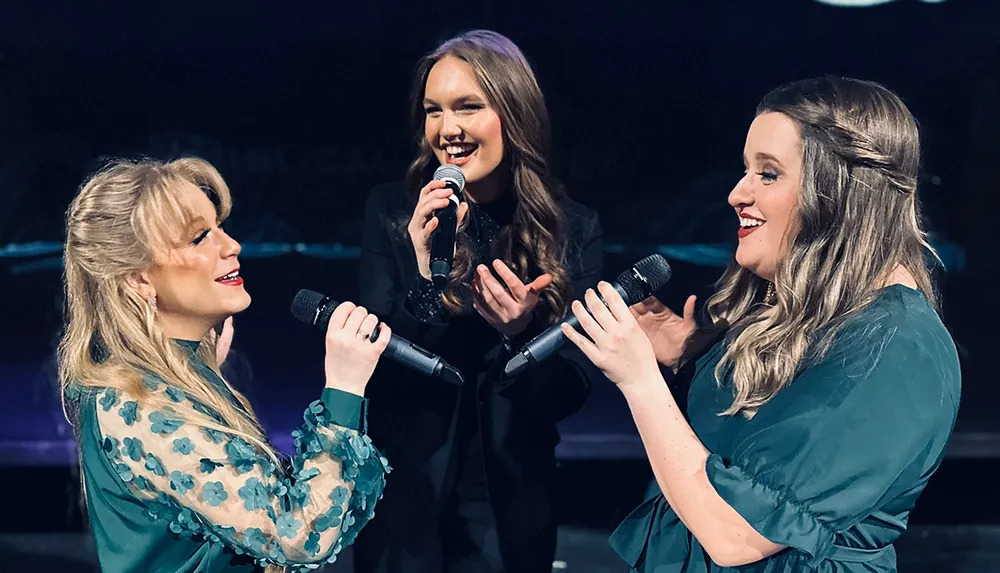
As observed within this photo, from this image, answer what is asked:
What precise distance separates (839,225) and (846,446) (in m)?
0.33

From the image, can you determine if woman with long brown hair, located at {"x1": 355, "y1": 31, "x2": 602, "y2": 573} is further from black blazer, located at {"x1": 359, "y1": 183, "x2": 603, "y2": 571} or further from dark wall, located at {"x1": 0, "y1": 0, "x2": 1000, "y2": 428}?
dark wall, located at {"x1": 0, "y1": 0, "x2": 1000, "y2": 428}

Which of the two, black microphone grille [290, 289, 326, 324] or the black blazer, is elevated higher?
black microphone grille [290, 289, 326, 324]

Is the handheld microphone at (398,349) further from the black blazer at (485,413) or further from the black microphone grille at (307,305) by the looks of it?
the black blazer at (485,413)

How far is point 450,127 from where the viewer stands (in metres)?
2.11

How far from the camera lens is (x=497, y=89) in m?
2.14

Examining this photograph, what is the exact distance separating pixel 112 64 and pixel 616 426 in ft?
6.08

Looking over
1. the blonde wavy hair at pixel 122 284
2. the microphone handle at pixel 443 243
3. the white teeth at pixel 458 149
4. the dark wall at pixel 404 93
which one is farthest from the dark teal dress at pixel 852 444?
the dark wall at pixel 404 93

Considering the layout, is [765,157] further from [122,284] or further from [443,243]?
[122,284]

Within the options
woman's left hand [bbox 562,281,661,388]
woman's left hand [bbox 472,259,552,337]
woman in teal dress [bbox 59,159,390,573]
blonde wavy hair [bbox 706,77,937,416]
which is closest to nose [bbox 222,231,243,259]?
woman in teal dress [bbox 59,159,390,573]

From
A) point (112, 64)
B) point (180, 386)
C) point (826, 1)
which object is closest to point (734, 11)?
point (826, 1)

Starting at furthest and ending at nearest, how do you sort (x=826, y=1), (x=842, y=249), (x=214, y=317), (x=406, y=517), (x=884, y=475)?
(x=826, y=1)
(x=406, y=517)
(x=214, y=317)
(x=842, y=249)
(x=884, y=475)

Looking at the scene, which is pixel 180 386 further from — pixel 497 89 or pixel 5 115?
pixel 5 115

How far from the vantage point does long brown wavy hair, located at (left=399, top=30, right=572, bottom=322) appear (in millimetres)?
2141

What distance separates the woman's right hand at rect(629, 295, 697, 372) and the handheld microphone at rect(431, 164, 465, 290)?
35 centimetres
